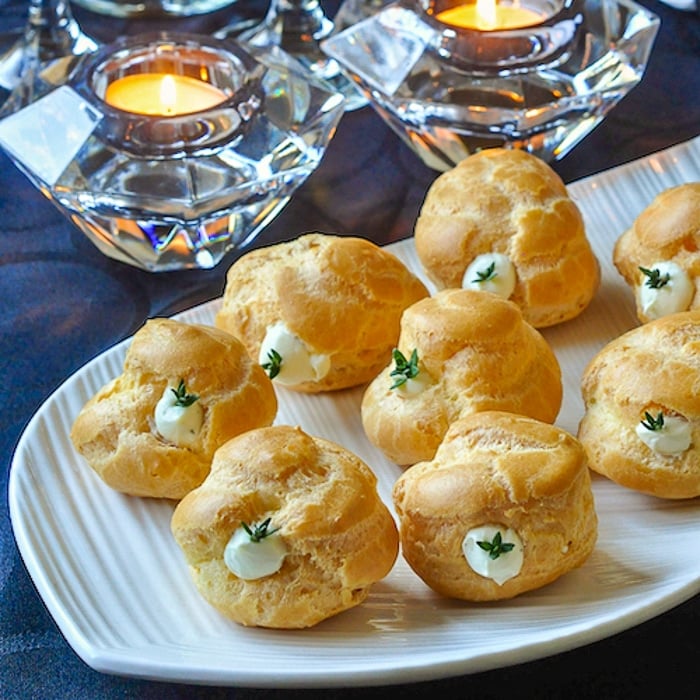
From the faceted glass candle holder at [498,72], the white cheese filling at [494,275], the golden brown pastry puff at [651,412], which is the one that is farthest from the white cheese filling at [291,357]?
the faceted glass candle holder at [498,72]

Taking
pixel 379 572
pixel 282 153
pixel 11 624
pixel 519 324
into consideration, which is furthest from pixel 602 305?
pixel 11 624

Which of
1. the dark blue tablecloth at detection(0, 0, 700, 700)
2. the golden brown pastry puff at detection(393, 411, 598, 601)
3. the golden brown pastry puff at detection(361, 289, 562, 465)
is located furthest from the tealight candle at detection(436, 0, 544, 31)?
the golden brown pastry puff at detection(393, 411, 598, 601)

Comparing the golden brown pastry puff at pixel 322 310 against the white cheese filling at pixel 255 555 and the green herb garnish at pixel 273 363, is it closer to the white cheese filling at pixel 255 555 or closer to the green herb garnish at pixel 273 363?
the green herb garnish at pixel 273 363

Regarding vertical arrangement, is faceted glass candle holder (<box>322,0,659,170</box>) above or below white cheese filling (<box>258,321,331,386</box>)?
above

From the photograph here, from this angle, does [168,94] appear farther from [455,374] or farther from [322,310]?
[455,374]

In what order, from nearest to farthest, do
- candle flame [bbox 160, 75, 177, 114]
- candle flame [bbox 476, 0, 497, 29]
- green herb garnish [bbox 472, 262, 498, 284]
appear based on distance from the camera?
green herb garnish [bbox 472, 262, 498, 284] → candle flame [bbox 160, 75, 177, 114] → candle flame [bbox 476, 0, 497, 29]

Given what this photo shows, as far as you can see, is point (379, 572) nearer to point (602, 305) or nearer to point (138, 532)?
point (138, 532)

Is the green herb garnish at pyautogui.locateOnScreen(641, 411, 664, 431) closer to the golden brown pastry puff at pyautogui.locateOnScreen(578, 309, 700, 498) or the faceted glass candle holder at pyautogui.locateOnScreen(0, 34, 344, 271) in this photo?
the golden brown pastry puff at pyautogui.locateOnScreen(578, 309, 700, 498)
